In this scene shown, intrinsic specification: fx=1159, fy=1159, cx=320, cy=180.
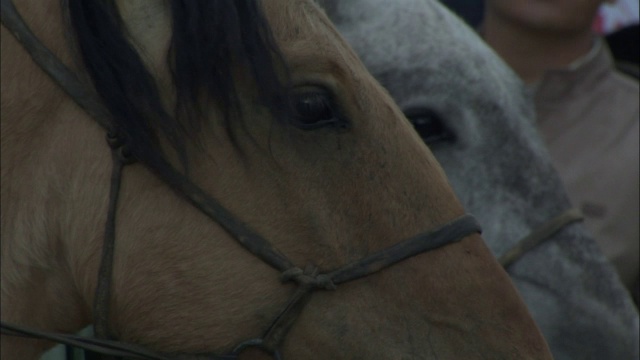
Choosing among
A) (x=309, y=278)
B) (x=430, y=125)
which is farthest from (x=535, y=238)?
(x=309, y=278)

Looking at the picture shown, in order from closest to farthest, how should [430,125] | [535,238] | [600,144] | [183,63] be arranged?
1. [183,63]
2. [535,238]
3. [430,125]
4. [600,144]

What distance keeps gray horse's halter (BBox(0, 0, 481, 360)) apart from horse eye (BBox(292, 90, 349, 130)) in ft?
0.69

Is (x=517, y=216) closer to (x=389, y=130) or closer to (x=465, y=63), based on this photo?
(x=465, y=63)

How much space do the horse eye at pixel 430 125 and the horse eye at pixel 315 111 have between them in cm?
90

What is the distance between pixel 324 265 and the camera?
77.7 inches

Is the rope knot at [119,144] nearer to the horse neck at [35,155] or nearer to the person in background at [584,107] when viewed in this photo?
the horse neck at [35,155]

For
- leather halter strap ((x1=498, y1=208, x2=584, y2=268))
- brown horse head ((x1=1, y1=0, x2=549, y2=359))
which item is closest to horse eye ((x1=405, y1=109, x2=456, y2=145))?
leather halter strap ((x1=498, y1=208, x2=584, y2=268))

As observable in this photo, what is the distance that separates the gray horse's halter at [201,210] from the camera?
1.90m

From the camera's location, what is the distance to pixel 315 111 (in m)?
2.00

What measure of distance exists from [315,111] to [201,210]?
0.26m

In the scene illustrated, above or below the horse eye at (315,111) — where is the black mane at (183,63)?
above

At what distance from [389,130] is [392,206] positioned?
0.14 metres

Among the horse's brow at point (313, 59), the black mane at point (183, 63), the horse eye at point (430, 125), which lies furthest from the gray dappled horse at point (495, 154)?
the black mane at point (183, 63)

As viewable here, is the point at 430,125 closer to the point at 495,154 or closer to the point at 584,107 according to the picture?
the point at 495,154
